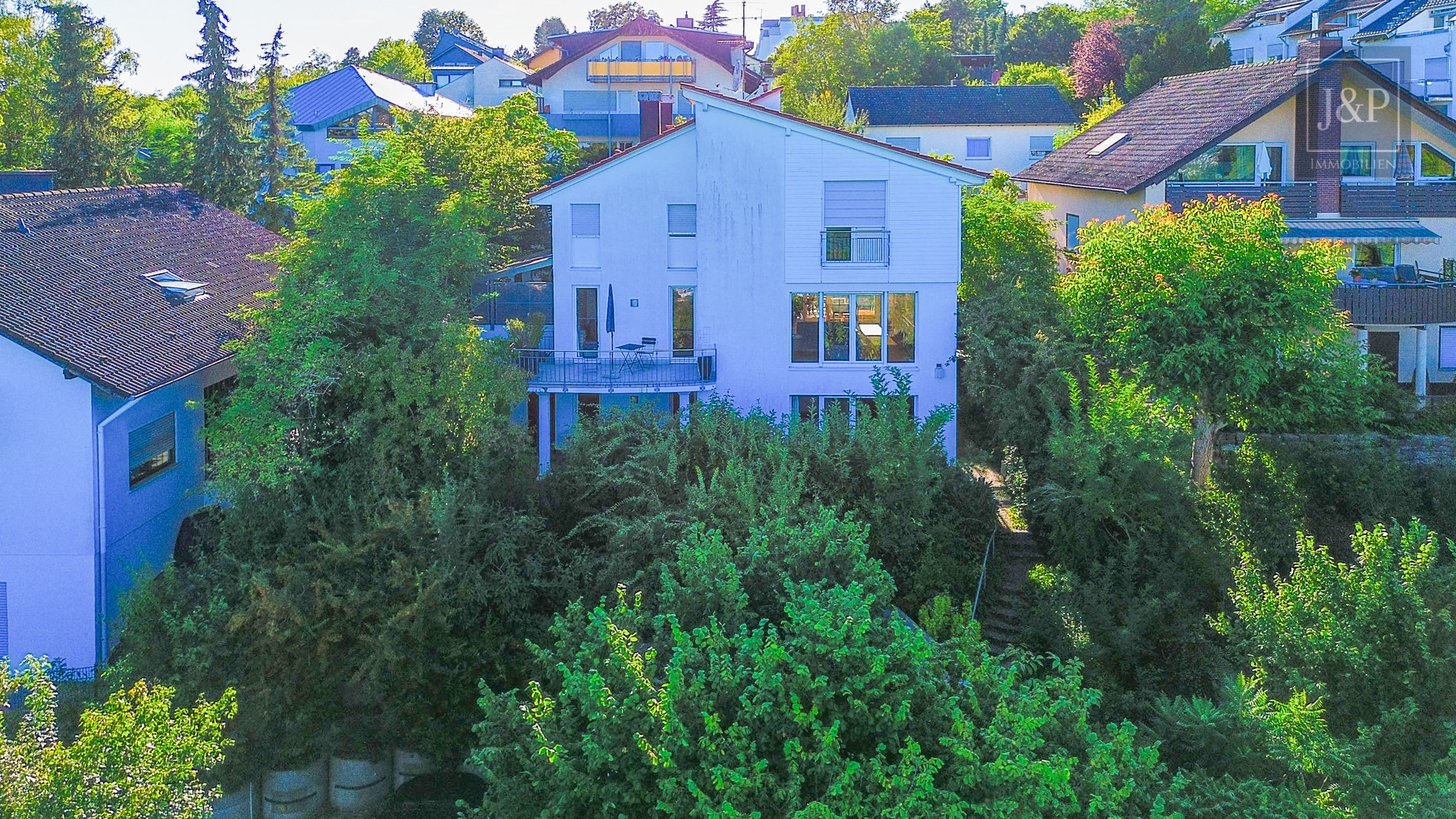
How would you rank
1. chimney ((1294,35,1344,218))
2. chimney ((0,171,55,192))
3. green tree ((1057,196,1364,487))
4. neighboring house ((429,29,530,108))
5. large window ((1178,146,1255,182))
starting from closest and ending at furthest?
1. green tree ((1057,196,1364,487))
2. chimney ((1294,35,1344,218))
3. large window ((1178,146,1255,182))
4. chimney ((0,171,55,192))
5. neighboring house ((429,29,530,108))

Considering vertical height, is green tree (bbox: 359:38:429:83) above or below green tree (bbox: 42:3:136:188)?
above

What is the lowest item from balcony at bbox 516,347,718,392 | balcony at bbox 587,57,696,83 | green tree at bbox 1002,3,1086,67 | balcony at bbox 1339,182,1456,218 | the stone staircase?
the stone staircase

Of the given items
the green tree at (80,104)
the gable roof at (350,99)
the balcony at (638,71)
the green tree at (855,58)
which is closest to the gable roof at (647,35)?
the balcony at (638,71)

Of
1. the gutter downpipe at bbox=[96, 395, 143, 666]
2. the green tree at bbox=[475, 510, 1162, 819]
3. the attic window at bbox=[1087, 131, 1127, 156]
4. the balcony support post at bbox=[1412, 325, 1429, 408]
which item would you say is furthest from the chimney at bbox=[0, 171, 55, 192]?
the balcony support post at bbox=[1412, 325, 1429, 408]

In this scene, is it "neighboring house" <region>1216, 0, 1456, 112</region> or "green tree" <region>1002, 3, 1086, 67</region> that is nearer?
"neighboring house" <region>1216, 0, 1456, 112</region>

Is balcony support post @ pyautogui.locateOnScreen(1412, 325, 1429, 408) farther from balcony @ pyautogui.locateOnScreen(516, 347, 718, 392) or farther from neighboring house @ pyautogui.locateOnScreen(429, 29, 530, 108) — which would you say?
neighboring house @ pyautogui.locateOnScreen(429, 29, 530, 108)

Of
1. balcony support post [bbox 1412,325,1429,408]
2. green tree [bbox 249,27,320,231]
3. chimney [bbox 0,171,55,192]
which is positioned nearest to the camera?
balcony support post [bbox 1412,325,1429,408]

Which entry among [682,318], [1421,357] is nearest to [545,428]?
[682,318]
